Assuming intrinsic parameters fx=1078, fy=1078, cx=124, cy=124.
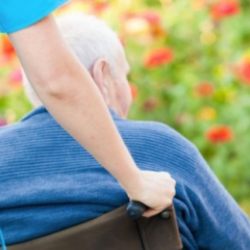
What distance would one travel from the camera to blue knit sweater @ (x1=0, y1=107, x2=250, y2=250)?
2.60 m

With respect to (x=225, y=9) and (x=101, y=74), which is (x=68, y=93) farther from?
(x=225, y=9)

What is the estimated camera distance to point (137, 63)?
563 cm

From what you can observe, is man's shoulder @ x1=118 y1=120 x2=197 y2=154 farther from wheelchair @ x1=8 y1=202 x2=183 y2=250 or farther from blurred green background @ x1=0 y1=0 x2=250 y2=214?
blurred green background @ x1=0 y1=0 x2=250 y2=214

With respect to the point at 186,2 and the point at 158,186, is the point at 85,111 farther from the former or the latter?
the point at 186,2

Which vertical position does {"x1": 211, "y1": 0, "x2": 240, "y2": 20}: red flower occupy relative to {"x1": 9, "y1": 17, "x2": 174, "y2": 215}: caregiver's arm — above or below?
below

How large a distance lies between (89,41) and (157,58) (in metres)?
2.64

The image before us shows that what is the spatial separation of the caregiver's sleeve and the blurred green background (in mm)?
3337

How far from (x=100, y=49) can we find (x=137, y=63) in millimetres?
2764

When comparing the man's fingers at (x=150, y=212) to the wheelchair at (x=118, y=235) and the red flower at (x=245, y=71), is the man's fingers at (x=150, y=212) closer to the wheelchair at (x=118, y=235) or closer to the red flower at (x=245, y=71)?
the wheelchair at (x=118, y=235)

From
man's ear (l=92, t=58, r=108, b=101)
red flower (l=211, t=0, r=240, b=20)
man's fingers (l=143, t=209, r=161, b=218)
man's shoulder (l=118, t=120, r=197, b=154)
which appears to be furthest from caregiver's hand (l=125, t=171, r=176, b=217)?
red flower (l=211, t=0, r=240, b=20)

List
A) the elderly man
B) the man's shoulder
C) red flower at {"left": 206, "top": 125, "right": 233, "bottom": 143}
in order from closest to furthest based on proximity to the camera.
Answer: the elderly man, the man's shoulder, red flower at {"left": 206, "top": 125, "right": 233, "bottom": 143}

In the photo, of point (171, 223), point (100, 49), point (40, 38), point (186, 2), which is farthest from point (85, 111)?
point (186, 2)

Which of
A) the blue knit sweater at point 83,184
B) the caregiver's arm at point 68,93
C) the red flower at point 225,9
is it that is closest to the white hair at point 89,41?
the blue knit sweater at point 83,184

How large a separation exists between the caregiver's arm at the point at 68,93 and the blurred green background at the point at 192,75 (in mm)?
3215
